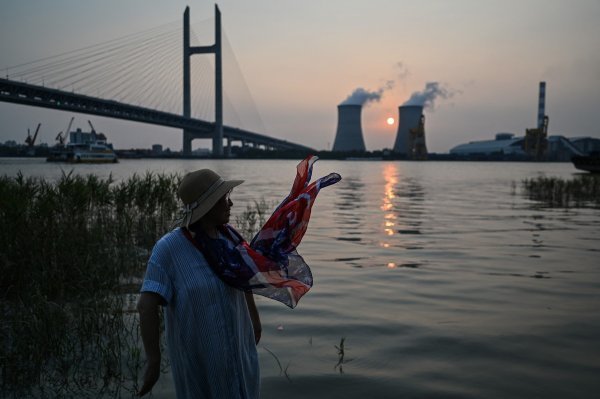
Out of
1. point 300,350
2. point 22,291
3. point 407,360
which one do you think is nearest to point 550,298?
point 407,360

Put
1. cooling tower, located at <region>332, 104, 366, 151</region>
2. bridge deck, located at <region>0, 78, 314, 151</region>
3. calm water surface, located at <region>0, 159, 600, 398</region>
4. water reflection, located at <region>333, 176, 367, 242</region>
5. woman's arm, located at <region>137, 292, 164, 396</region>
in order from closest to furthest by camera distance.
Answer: woman's arm, located at <region>137, 292, 164, 396</region> → calm water surface, located at <region>0, 159, 600, 398</region> → water reflection, located at <region>333, 176, 367, 242</region> → bridge deck, located at <region>0, 78, 314, 151</region> → cooling tower, located at <region>332, 104, 366, 151</region>

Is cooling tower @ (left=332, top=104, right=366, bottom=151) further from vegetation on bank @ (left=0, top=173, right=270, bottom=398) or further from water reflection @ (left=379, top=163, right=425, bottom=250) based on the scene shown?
vegetation on bank @ (left=0, top=173, right=270, bottom=398)

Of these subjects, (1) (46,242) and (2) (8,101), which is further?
(2) (8,101)

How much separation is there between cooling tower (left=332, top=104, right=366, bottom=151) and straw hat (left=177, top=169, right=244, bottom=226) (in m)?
146

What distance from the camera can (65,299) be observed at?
18.8 feet

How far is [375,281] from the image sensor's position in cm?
Result: 744

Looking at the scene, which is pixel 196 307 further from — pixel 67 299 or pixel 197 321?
pixel 67 299

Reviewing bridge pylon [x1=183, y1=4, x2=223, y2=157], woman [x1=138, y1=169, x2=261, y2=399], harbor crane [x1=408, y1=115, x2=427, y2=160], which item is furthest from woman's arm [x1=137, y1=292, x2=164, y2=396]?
harbor crane [x1=408, y1=115, x2=427, y2=160]

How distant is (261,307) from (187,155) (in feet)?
320

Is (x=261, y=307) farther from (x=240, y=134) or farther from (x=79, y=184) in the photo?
(x=240, y=134)

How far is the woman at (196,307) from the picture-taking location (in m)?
2.27

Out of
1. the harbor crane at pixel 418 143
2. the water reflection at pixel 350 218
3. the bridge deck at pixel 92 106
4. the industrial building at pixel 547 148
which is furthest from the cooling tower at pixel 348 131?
the water reflection at pixel 350 218

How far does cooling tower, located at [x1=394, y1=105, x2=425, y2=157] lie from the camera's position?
157000 mm

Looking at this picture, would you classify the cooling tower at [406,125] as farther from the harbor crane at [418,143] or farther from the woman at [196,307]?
the woman at [196,307]
